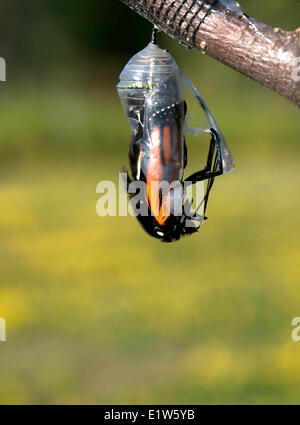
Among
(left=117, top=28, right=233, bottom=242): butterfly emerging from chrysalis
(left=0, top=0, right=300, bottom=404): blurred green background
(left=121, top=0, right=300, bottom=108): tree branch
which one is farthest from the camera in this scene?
(left=0, top=0, right=300, bottom=404): blurred green background

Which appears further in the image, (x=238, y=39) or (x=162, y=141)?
(x=162, y=141)

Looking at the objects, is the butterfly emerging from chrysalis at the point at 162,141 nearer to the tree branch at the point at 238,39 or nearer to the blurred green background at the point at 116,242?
the tree branch at the point at 238,39

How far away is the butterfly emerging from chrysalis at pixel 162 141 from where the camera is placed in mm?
1261

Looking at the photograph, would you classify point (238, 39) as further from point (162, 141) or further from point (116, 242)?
point (116, 242)

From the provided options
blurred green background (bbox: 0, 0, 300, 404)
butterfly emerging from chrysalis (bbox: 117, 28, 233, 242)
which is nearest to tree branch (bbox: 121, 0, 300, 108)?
butterfly emerging from chrysalis (bbox: 117, 28, 233, 242)

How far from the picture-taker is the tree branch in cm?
96

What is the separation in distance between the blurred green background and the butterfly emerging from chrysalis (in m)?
2.03

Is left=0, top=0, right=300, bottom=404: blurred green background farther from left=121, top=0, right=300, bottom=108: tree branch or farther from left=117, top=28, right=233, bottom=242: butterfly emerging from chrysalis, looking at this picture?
left=121, top=0, right=300, bottom=108: tree branch

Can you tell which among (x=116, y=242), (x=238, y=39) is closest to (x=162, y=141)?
(x=238, y=39)

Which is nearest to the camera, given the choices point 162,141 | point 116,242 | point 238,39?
point 238,39

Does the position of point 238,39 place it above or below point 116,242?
below

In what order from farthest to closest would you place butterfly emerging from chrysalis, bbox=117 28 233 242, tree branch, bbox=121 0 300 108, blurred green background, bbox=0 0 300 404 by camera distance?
blurred green background, bbox=0 0 300 404, butterfly emerging from chrysalis, bbox=117 28 233 242, tree branch, bbox=121 0 300 108

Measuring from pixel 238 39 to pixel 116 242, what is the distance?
4.47 meters

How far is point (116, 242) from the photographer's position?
5.42 m
